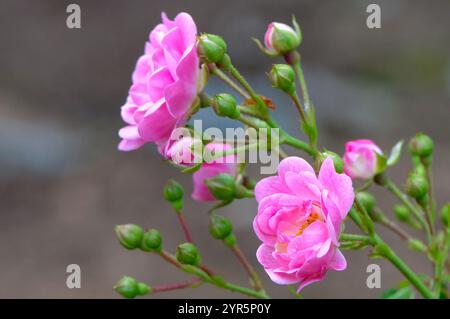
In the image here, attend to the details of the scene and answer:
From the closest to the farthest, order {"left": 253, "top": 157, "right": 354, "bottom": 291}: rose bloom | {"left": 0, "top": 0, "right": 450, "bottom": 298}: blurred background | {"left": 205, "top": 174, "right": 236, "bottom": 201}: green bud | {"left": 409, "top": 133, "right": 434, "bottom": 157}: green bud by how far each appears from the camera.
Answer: {"left": 253, "top": 157, "right": 354, "bottom": 291}: rose bloom, {"left": 205, "top": 174, "right": 236, "bottom": 201}: green bud, {"left": 409, "top": 133, "right": 434, "bottom": 157}: green bud, {"left": 0, "top": 0, "right": 450, "bottom": 298}: blurred background

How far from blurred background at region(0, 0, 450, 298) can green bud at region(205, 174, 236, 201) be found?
56.2 inches

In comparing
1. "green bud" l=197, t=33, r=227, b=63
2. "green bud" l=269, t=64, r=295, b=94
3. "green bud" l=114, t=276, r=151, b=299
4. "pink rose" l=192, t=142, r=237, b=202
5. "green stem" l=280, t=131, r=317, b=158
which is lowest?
"green bud" l=114, t=276, r=151, b=299

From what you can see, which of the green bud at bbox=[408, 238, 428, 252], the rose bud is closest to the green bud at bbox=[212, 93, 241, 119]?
the rose bud

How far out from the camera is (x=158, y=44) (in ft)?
1.93

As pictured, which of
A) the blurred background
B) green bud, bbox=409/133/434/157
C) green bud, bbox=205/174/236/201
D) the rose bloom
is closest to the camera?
the rose bloom

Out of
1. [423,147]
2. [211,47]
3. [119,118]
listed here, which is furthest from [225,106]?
[119,118]

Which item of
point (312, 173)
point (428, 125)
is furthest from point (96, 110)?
point (312, 173)

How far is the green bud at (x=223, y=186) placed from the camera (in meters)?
0.61

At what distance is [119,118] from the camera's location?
8.54 feet

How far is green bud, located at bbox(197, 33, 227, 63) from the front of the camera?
56 cm

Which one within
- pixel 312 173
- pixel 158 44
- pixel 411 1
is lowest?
pixel 312 173

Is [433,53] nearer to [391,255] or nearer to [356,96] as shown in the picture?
[356,96]

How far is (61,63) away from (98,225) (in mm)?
749

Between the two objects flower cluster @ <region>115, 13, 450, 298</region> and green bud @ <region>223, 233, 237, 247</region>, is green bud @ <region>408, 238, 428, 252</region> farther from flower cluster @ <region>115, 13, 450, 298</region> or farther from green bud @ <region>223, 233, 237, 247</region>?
green bud @ <region>223, 233, 237, 247</region>
